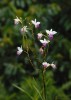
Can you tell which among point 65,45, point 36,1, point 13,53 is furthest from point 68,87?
point 36,1

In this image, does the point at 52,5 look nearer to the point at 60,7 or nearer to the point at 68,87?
the point at 60,7

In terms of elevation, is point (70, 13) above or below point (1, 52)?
above

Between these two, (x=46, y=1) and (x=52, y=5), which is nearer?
(x=52, y=5)

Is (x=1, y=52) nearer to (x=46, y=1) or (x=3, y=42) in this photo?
(x=3, y=42)

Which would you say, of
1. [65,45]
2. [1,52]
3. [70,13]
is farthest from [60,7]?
[1,52]

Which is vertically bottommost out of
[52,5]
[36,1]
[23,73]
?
[23,73]

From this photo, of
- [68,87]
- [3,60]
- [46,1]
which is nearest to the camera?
[68,87]

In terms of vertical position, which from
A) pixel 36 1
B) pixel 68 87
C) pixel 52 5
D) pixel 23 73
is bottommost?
pixel 68 87

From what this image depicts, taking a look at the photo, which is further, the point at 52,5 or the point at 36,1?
the point at 36,1

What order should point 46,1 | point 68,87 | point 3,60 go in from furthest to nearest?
point 46,1 → point 3,60 → point 68,87
